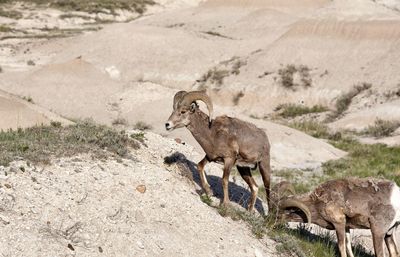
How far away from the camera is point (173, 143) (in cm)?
1587

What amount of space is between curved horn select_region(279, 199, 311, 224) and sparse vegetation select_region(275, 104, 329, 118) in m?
29.8

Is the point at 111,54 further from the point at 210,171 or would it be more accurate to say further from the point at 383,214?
the point at 383,214

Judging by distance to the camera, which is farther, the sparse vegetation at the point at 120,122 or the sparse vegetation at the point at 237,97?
the sparse vegetation at the point at 237,97

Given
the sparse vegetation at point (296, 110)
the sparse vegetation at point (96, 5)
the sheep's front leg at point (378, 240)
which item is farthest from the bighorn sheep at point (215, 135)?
the sparse vegetation at point (96, 5)

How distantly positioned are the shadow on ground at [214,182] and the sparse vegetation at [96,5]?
8296cm

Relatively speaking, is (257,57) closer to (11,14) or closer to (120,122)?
(120,122)

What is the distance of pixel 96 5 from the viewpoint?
9806 centimetres

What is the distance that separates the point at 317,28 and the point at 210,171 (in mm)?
37930

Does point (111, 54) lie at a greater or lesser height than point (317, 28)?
lesser

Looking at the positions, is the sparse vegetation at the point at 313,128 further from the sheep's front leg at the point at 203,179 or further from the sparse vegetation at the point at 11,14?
the sparse vegetation at the point at 11,14

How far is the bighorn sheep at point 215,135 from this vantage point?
43.6 ft

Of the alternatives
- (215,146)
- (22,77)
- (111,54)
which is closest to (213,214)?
(215,146)

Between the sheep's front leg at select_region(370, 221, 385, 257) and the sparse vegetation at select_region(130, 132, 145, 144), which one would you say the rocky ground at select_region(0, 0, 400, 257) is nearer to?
the sparse vegetation at select_region(130, 132, 145, 144)

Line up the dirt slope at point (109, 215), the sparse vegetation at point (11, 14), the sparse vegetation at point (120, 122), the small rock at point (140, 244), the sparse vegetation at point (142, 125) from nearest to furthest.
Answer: the dirt slope at point (109, 215) < the small rock at point (140, 244) < the sparse vegetation at point (142, 125) < the sparse vegetation at point (120, 122) < the sparse vegetation at point (11, 14)
